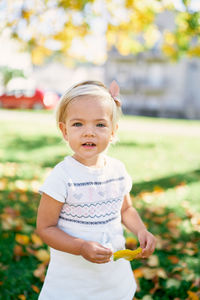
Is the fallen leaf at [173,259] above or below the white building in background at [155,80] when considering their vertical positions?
below

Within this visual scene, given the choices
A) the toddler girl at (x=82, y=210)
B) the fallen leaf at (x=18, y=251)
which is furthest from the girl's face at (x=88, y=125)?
the fallen leaf at (x=18, y=251)

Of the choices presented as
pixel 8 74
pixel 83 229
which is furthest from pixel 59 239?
pixel 8 74

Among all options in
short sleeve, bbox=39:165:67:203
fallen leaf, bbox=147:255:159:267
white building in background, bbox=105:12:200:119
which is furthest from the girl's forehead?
white building in background, bbox=105:12:200:119

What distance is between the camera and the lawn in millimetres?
2789

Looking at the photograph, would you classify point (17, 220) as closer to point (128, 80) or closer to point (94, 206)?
point (94, 206)

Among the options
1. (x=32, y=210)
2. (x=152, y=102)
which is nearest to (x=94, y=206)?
(x=32, y=210)

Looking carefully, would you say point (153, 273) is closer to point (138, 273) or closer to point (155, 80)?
point (138, 273)

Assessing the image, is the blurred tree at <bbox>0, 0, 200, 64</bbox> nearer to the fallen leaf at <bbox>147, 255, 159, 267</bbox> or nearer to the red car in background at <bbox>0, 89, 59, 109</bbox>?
the fallen leaf at <bbox>147, 255, 159, 267</bbox>

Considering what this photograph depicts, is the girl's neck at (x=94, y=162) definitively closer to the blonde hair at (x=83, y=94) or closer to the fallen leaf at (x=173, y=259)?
the blonde hair at (x=83, y=94)

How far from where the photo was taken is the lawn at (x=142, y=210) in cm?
279

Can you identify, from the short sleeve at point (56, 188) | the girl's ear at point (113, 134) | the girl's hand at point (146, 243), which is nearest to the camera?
the short sleeve at point (56, 188)

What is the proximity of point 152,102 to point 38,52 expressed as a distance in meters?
30.1

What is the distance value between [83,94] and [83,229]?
0.65 metres

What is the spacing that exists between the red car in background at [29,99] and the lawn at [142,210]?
47.1ft
